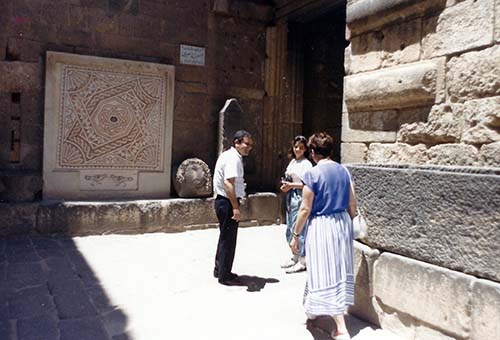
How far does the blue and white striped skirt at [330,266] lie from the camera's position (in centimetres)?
268

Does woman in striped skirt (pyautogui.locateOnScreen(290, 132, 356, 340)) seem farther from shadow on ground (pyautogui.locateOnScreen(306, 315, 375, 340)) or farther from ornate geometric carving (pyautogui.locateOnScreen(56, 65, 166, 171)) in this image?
ornate geometric carving (pyautogui.locateOnScreen(56, 65, 166, 171))

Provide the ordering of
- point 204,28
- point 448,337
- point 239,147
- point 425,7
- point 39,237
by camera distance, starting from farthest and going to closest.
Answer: point 204,28 → point 39,237 → point 239,147 → point 425,7 → point 448,337

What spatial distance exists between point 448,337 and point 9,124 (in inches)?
217

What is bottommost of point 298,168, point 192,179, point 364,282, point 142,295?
point 142,295

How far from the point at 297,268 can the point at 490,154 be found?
238cm

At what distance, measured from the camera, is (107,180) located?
6184mm

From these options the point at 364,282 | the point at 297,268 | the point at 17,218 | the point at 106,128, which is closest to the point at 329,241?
the point at 364,282

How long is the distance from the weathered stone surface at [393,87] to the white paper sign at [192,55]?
3.79 m

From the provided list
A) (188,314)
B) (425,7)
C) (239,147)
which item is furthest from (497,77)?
(188,314)

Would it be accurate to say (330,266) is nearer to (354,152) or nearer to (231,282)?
(354,152)

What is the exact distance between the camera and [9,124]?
18.6ft

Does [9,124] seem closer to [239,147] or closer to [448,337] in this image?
[239,147]

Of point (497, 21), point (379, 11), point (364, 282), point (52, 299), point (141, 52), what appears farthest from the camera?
point (141, 52)

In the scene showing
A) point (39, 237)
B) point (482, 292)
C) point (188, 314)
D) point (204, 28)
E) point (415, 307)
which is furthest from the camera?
point (204, 28)
